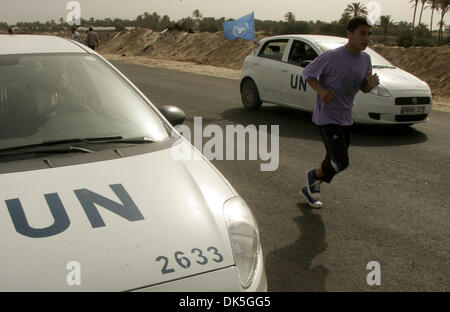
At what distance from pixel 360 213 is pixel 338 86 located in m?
1.29

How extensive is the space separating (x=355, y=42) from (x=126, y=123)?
255 cm

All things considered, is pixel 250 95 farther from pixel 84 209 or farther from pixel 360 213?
pixel 84 209

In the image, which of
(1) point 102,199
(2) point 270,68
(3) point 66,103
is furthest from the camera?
(2) point 270,68

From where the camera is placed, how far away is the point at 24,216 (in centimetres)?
240

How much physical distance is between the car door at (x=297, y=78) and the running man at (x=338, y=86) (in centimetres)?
465

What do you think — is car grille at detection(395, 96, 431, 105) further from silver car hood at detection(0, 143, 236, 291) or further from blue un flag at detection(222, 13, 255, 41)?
silver car hood at detection(0, 143, 236, 291)

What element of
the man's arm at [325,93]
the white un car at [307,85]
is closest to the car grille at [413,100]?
the white un car at [307,85]

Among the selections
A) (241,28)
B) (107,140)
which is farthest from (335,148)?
(241,28)

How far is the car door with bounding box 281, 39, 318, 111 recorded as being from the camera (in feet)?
32.3

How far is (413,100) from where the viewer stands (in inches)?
345

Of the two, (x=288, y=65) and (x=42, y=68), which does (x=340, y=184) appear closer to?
(x=42, y=68)

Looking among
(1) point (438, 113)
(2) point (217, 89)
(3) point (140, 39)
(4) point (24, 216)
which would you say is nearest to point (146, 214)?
(4) point (24, 216)

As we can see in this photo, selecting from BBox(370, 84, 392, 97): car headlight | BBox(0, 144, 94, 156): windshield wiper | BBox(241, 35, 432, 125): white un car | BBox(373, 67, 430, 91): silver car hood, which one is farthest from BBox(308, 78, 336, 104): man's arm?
BBox(373, 67, 430, 91): silver car hood

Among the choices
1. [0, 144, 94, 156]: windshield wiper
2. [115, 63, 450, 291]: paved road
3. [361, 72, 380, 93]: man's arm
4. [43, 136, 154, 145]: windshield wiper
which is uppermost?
[361, 72, 380, 93]: man's arm
